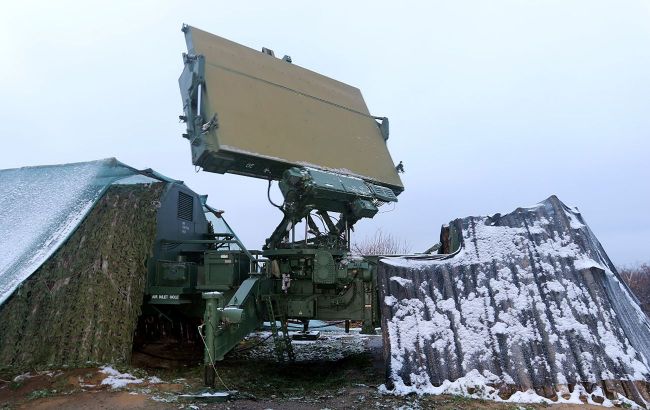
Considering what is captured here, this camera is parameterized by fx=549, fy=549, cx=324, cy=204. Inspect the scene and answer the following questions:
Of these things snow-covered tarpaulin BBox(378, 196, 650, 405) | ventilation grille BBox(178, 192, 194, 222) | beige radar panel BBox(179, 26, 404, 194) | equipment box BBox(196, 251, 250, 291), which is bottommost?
snow-covered tarpaulin BBox(378, 196, 650, 405)

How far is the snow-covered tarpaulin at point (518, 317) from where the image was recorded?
5609 mm

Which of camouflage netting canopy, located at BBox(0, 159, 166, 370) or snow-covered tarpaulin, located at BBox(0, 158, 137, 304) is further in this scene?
camouflage netting canopy, located at BBox(0, 159, 166, 370)

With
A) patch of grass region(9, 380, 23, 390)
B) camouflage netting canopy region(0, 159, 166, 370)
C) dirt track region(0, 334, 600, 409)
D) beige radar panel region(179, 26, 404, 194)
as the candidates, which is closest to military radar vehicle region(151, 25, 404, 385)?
beige radar panel region(179, 26, 404, 194)

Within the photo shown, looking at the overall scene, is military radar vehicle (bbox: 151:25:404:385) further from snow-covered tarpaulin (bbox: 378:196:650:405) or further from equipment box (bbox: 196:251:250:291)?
snow-covered tarpaulin (bbox: 378:196:650:405)

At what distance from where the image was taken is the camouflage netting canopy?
6.47 m

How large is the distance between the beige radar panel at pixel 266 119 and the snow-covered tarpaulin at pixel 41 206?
150cm

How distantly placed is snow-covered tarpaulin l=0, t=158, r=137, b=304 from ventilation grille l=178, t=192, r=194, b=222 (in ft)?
3.22

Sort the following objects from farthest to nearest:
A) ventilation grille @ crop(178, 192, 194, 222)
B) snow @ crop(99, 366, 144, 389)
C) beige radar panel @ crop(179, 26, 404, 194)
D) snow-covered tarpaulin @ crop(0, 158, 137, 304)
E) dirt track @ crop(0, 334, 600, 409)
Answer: ventilation grille @ crop(178, 192, 194, 222)
beige radar panel @ crop(179, 26, 404, 194)
snow @ crop(99, 366, 144, 389)
snow-covered tarpaulin @ crop(0, 158, 137, 304)
dirt track @ crop(0, 334, 600, 409)

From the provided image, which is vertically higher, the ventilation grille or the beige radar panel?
the beige radar panel

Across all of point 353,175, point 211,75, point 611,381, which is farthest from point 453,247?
point 211,75

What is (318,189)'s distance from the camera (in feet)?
25.0

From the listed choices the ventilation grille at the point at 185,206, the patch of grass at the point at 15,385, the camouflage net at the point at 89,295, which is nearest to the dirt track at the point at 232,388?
the patch of grass at the point at 15,385

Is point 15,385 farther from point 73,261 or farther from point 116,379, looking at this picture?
point 73,261

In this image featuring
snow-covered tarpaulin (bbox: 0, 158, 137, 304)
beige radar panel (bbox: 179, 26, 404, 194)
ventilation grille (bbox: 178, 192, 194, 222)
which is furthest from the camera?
ventilation grille (bbox: 178, 192, 194, 222)
